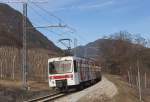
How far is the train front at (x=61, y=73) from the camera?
40188 millimetres

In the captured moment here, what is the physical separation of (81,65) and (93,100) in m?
14.5

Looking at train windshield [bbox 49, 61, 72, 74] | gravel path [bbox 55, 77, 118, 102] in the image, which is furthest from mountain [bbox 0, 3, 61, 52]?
gravel path [bbox 55, 77, 118, 102]

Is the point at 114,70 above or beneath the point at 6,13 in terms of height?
beneath

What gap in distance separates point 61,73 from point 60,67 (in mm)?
680

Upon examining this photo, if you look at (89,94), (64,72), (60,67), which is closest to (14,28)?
(60,67)

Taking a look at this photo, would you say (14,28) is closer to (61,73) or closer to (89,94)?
(61,73)

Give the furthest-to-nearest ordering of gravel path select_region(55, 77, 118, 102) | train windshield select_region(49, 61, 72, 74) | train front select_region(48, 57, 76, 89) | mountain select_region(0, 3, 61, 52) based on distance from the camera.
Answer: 1. mountain select_region(0, 3, 61, 52)
2. train windshield select_region(49, 61, 72, 74)
3. train front select_region(48, 57, 76, 89)
4. gravel path select_region(55, 77, 118, 102)

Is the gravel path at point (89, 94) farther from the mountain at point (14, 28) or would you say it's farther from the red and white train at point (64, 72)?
the mountain at point (14, 28)

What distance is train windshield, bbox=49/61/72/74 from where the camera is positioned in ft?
134

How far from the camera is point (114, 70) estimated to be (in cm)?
13150

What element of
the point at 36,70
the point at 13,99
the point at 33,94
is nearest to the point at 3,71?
the point at 36,70

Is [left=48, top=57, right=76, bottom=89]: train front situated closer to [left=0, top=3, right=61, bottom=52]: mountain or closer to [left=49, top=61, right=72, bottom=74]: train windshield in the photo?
[left=49, top=61, right=72, bottom=74]: train windshield

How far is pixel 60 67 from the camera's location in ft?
135

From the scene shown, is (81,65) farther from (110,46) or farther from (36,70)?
(110,46)
